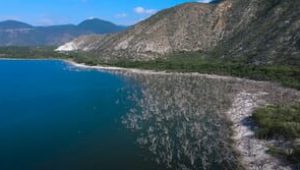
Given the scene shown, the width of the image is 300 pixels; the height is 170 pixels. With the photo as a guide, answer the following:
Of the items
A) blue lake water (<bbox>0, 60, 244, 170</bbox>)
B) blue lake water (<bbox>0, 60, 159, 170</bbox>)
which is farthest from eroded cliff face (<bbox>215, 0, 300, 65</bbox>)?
blue lake water (<bbox>0, 60, 159, 170</bbox>)

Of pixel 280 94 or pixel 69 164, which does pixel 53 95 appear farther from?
pixel 69 164

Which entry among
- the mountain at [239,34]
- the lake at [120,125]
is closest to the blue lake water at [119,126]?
the lake at [120,125]

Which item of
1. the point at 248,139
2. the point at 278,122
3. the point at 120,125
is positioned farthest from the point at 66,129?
the point at 278,122

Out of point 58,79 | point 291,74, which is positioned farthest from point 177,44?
point 291,74

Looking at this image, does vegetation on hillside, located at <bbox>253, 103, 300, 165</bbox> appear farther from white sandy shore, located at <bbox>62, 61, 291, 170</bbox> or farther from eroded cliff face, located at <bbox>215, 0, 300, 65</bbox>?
eroded cliff face, located at <bbox>215, 0, 300, 65</bbox>

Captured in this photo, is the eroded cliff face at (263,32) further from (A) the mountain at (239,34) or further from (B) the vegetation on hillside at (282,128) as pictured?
(B) the vegetation on hillside at (282,128)

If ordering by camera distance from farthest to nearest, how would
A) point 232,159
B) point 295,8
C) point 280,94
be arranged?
point 295,8 → point 280,94 → point 232,159
